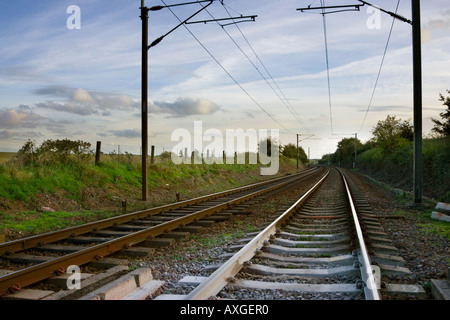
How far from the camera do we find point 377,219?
10.4 metres

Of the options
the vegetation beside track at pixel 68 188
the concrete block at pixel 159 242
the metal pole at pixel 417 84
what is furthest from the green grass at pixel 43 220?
the metal pole at pixel 417 84

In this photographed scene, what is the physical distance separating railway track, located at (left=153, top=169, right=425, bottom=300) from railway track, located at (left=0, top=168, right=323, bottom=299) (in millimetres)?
1749

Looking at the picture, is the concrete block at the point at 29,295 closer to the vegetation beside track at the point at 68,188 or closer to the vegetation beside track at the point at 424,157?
the vegetation beside track at the point at 68,188

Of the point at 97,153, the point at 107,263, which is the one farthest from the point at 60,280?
the point at 97,153

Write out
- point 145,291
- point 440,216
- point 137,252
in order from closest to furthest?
point 145,291
point 137,252
point 440,216

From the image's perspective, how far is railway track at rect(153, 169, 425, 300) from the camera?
431 centimetres

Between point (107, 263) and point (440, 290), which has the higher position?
point (440, 290)

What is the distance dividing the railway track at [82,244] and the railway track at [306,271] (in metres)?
1.75

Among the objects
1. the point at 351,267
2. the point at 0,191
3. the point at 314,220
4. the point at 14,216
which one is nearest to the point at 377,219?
the point at 314,220

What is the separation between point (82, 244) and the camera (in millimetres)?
7398

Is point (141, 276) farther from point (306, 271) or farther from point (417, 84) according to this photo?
point (417, 84)

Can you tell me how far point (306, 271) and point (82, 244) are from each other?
14.3 ft
